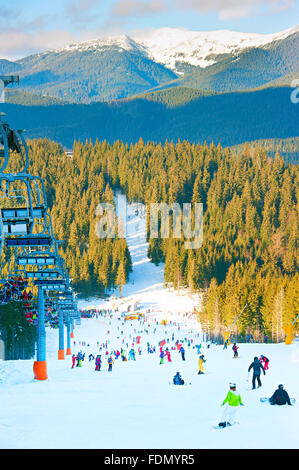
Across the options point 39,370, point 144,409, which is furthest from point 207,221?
point 144,409

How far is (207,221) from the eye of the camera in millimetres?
161875

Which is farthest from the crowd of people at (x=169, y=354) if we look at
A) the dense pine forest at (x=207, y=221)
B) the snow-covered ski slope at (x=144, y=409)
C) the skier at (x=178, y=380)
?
the dense pine forest at (x=207, y=221)

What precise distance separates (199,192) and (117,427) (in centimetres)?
16435

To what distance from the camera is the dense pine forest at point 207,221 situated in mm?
85188

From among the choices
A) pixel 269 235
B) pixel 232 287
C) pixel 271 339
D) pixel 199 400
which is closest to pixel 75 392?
pixel 199 400

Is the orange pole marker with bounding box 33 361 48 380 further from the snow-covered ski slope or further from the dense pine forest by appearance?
the dense pine forest

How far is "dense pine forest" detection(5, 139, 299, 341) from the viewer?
85188 millimetres

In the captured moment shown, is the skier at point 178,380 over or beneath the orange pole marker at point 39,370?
over

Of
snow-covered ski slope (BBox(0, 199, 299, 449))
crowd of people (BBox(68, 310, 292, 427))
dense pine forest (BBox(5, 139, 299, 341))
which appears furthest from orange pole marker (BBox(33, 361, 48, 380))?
dense pine forest (BBox(5, 139, 299, 341))

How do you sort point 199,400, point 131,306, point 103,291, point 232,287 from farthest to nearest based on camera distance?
point 103,291, point 131,306, point 232,287, point 199,400

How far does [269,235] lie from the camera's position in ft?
501

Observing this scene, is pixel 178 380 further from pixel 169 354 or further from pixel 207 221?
pixel 207 221

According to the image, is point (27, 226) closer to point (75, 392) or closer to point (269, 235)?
point (75, 392)

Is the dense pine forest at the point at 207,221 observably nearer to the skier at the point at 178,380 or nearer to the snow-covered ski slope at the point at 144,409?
the snow-covered ski slope at the point at 144,409
